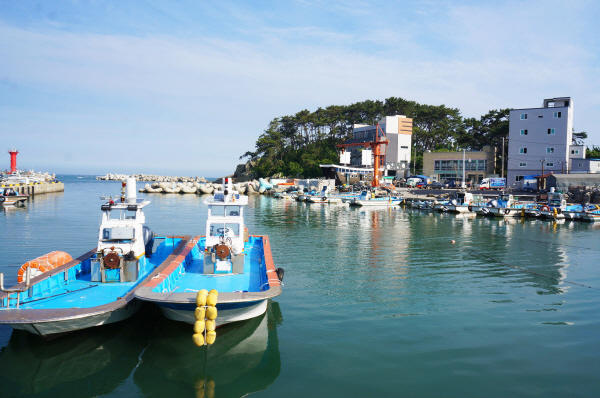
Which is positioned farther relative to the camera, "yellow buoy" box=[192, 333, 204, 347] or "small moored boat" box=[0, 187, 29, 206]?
"small moored boat" box=[0, 187, 29, 206]

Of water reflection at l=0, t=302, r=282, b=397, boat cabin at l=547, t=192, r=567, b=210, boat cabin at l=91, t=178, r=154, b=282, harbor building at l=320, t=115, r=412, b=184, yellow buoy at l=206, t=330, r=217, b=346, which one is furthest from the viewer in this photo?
harbor building at l=320, t=115, r=412, b=184

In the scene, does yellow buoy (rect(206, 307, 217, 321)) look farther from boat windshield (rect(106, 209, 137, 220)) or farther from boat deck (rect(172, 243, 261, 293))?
boat windshield (rect(106, 209, 137, 220))

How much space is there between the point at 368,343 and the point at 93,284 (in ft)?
28.1

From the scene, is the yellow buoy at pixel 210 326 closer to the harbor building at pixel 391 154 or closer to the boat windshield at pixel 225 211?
the boat windshield at pixel 225 211

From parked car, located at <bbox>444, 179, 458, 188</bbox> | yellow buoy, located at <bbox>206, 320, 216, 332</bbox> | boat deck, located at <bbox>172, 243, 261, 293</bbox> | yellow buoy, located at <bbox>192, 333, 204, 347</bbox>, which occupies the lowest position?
yellow buoy, located at <bbox>192, 333, 204, 347</bbox>

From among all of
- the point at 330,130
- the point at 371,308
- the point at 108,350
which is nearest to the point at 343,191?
the point at 330,130

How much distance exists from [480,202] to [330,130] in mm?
58587

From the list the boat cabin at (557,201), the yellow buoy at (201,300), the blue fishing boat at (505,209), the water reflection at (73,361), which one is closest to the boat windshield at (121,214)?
the water reflection at (73,361)

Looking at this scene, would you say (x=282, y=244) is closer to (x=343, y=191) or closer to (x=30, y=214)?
(x=30, y=214)

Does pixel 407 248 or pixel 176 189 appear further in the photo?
pixel 176 189

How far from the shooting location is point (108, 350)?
10.5 m

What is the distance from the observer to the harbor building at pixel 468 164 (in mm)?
74250

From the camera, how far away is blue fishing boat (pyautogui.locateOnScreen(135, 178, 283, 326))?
33.7 ft

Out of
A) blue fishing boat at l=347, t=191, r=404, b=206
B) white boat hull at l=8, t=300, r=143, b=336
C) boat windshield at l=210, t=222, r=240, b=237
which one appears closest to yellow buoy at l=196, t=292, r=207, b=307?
white boat hull at l=8, t=300, r=143, b=336
